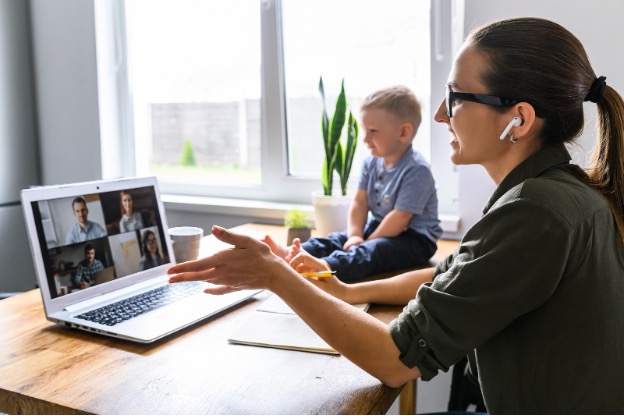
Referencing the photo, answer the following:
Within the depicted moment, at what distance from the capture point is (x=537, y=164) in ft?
3.42

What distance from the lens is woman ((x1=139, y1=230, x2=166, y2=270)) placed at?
149 cm

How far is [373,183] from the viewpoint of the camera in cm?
199

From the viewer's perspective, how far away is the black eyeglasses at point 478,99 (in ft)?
3.40

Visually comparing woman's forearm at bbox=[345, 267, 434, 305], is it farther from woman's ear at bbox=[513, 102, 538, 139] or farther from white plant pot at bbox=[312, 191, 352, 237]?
white plant pot at bbox=[312, 191, 352, 237]

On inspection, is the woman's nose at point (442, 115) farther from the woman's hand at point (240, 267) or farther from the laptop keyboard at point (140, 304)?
the laptop keyboard at point (140, 304)

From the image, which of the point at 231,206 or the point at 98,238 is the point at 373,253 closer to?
the point at 98,238

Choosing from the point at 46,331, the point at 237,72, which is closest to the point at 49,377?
the point at 46,331

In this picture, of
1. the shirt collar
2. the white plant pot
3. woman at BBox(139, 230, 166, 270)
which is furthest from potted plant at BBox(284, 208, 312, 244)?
the shirt collar

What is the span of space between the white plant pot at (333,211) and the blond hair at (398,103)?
0.34 metres

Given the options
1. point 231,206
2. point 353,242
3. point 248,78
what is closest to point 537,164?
point 353,242

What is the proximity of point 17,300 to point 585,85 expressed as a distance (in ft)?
4.35

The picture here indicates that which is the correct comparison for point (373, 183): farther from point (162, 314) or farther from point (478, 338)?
point (478, 338)

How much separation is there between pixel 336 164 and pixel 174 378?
1.33m

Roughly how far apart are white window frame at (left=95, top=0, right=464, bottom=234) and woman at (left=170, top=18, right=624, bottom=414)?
3.69 feet
